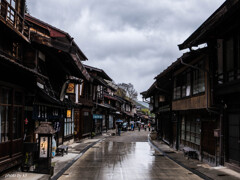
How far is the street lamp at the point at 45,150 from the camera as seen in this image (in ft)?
38.1

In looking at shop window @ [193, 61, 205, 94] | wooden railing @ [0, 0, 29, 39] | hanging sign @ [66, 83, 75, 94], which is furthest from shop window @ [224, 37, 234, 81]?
hanging sign @ [66, 83, 75, 94]

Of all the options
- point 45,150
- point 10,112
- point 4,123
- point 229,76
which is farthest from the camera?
point 229,76

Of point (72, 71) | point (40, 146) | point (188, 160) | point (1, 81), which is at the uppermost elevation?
point (72, 71)

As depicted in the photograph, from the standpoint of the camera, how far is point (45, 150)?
11.8 metres

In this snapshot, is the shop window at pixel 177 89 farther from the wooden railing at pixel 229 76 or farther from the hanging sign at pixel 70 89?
the hanging sign at pixel 70 89

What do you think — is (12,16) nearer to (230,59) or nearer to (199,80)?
(230,59)

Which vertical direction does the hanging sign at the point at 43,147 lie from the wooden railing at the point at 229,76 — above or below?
below

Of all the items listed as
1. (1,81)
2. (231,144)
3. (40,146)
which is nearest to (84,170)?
(40,146)

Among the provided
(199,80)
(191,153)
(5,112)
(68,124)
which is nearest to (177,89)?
(199,80)

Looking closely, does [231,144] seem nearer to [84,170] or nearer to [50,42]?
[84,170]

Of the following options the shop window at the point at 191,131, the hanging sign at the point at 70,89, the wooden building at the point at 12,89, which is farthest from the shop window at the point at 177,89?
the wooden building at the point at 12,89

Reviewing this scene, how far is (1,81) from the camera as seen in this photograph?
34.7 feet

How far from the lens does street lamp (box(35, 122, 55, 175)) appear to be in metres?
11.6

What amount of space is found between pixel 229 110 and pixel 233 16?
468 cm
